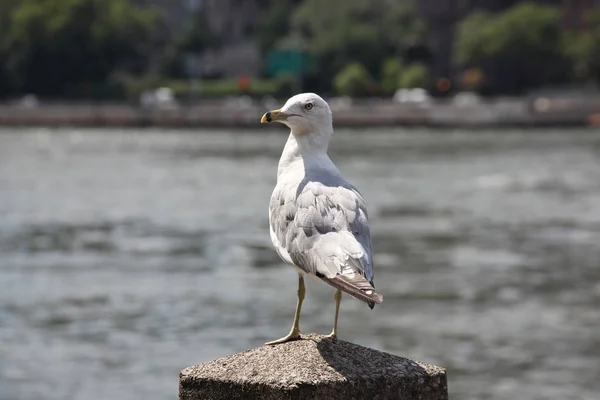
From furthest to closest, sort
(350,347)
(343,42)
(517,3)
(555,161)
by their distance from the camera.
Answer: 1. (517,3)
2. (343,42)
3. (555,161)
4. (350,347)

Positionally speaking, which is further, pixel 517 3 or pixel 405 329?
pixel 517 3

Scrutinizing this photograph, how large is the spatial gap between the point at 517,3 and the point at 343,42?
2369 centimetres

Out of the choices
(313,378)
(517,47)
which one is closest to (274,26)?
(517,47)

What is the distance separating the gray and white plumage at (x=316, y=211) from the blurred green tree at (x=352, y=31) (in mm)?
145251

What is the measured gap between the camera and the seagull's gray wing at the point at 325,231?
6422 mm

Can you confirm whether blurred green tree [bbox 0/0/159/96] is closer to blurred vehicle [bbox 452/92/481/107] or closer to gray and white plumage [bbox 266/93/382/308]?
blurred vehicle [bbox 452/92/481/107]

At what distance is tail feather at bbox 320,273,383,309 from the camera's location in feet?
19.5

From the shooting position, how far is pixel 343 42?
15388cm

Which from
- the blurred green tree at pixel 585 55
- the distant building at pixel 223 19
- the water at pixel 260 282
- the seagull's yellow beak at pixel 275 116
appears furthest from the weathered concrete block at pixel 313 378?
the distant building at pixel 223 19

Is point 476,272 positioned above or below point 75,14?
below

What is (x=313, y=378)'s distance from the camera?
584cm

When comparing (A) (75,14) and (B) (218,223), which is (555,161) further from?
(A) (75,14)

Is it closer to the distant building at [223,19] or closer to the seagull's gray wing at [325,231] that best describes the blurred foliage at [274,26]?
the distant building at [223,19]

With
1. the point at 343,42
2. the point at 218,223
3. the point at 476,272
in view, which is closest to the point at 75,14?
the point at 343,42
